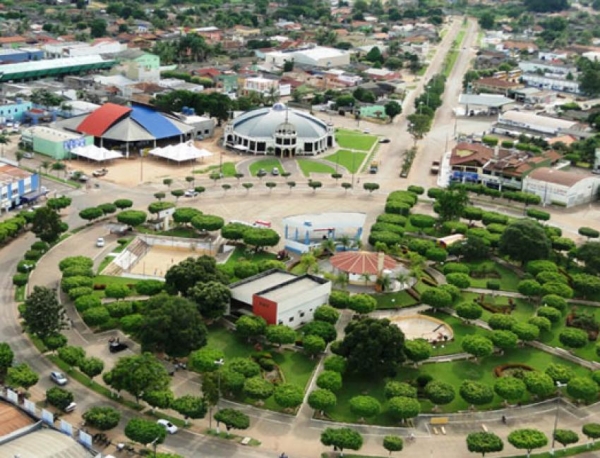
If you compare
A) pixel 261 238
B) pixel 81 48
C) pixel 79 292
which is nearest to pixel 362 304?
pixel 261 238

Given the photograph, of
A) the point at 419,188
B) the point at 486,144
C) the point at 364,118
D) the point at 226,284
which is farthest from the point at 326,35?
the point at 226,284

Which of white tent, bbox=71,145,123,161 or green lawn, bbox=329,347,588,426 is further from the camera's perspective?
white tent, bbox=71,145,123,161

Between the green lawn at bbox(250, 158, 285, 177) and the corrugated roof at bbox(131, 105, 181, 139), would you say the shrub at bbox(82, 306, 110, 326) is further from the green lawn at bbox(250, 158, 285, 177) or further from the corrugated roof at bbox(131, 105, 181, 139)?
the corrugated roof at bbox(131, 105, 181, 139)

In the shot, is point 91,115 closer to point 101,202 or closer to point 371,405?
point 101,202

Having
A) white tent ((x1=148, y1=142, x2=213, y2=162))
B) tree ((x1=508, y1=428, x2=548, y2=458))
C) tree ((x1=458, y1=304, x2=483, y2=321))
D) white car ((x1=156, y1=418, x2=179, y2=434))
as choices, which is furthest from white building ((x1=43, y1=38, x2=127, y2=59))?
tree ((x1=508, y1=428, x2=548, y2=458))

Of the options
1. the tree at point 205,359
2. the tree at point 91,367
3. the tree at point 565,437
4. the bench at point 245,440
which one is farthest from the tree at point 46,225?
the tree at point 565,437

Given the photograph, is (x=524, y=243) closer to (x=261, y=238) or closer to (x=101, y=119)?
(x=261, y=238)
